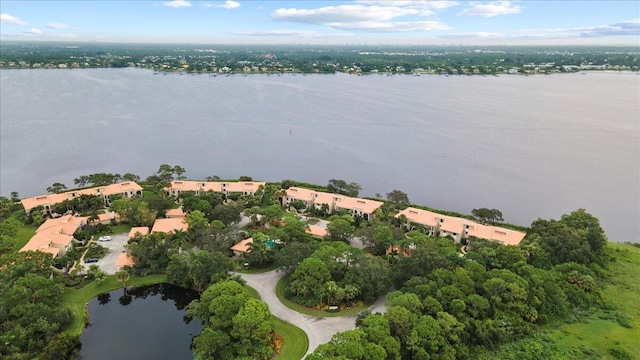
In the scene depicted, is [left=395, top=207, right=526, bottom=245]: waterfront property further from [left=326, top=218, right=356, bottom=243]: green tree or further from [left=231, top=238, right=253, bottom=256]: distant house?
[left=231, top=238, right=253, bottom=256]: distant house

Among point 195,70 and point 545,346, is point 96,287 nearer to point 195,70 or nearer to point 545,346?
point 545,346

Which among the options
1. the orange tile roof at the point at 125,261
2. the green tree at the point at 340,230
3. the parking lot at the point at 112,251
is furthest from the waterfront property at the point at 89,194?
the green tree at the point at 340,230

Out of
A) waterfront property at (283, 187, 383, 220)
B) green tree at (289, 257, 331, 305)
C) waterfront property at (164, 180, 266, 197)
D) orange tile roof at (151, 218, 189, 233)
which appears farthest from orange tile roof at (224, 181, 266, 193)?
green tree at (289, 257, 331, 305)

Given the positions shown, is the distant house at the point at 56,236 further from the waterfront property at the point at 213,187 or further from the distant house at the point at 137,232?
the waterfront property at the point at 213,187

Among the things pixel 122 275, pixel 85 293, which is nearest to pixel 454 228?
pixel 122 275

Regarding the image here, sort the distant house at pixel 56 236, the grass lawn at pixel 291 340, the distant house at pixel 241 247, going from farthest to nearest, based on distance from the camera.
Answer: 1. the distant house at pixel 241 247
2. the distant house at pixel 56 236
3. the grass lawn at pixel 291 340

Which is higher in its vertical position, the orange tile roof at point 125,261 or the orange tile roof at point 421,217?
the orange tile roof at point 421,217
